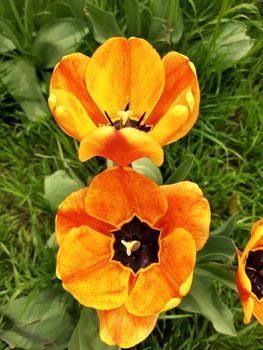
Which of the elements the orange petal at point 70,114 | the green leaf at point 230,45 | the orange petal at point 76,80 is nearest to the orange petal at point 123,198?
the orange petal at point 70,114

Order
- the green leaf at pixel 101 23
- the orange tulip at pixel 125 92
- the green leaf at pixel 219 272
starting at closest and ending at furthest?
the orange tulip at pixel 125 92, the green leaf at pixel 219 272, the green leaf at pixel 101 23

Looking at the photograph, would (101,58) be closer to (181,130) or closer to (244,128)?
(181,130)

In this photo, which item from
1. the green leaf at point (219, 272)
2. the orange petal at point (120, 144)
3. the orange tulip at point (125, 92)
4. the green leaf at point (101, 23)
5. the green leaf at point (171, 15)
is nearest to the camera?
the orange petal at point (120, 144)

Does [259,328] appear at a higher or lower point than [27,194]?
lower

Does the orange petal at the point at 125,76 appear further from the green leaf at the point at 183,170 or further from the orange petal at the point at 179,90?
the green leaf at the point at 183,170

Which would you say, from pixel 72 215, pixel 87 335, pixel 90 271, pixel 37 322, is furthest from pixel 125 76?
pixel 37 322

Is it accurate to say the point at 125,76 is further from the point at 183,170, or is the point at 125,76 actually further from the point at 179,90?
the point at 183,170

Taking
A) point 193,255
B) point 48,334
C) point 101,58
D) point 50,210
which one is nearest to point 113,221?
point 193,255

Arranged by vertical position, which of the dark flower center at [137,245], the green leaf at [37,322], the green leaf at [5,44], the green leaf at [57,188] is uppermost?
the green leaf at [5,44]
